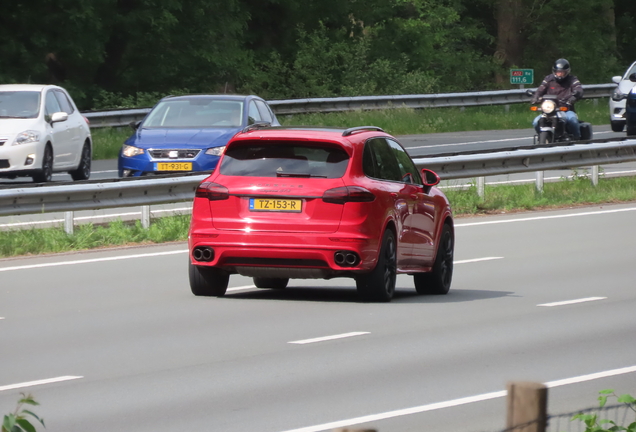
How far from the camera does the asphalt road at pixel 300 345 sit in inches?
303

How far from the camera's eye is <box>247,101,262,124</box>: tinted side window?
21.6m

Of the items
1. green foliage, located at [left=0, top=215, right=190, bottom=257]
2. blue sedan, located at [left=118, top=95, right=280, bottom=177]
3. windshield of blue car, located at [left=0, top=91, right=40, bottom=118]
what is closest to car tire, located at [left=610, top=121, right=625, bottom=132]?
blue sedan, located at [left=118, top=95, right=280, bottom=177]

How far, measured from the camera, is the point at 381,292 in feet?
40.2

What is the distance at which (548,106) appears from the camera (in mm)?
23656

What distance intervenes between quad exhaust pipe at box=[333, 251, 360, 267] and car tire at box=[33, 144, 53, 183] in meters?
10.5

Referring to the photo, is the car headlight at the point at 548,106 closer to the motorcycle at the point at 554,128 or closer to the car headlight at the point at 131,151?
the motorcycle at the point at 554,128

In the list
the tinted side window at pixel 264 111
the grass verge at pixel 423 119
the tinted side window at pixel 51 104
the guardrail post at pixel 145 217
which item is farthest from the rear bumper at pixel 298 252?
the grass verge at pixel 423 119

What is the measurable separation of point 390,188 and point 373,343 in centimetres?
260

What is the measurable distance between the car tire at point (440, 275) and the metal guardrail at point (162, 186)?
4811 mm

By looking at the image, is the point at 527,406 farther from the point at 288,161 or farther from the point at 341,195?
the point at 288,161

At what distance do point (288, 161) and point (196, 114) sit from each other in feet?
32.1

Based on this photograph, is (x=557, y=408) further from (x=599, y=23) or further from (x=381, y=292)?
(x=599, y=23)

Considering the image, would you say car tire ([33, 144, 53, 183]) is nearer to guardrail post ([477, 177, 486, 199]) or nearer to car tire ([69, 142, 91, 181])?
car tire ([69, 142, 91, 181])

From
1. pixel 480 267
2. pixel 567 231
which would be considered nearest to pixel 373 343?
pixel 480 267
